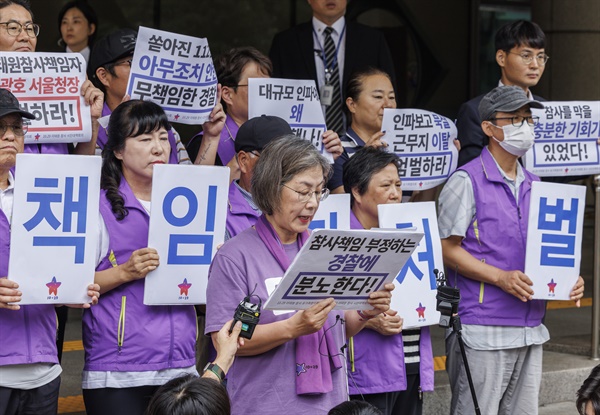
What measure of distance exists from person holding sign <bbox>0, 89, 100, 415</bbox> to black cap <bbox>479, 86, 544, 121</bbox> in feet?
8.27

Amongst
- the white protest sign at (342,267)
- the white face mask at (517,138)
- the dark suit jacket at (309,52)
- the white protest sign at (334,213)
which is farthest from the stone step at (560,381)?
the white protest sign at (342,267)

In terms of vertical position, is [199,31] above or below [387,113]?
above

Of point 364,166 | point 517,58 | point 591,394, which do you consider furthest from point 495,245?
point 591,394

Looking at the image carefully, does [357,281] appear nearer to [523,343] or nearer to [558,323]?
[523,343]

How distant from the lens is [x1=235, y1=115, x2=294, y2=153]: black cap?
515cm

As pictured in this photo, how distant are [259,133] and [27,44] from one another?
1.28 m

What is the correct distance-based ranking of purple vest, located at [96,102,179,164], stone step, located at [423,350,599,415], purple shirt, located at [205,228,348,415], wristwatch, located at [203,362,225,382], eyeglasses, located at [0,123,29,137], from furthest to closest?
stone step, located at [423,350,599,415]
purple vest, located at [96,102,179,164]
eyeglasses, located at [0,123,29,137]
purple shirt, located at [205,228,348,415]
wristwatch, located at [203,362,225,382]

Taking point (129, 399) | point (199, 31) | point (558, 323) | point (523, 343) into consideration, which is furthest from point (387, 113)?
point (199, 31)

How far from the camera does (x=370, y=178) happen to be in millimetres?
5621

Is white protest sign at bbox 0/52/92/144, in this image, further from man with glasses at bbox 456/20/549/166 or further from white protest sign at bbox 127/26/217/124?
man with glasses at bbox 456/20/549/166

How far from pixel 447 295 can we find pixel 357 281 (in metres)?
0.88

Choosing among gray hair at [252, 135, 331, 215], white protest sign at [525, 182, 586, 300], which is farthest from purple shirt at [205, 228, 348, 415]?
white protest sign at [525, 182, 586, 300]

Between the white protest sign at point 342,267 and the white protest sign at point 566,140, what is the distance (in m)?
2.63

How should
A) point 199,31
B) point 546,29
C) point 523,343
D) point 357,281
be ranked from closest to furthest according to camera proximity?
point 357,281
point 523,343
point 199,31
point 546,29
